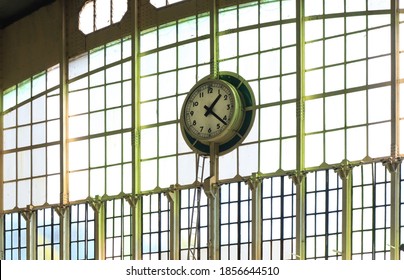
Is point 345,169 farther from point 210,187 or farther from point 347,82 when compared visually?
point 210,187

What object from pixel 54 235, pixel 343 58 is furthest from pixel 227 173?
pixel 54 235

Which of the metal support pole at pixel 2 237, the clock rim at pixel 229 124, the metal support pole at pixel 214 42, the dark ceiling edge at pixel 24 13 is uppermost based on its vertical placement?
the dark ceiling edge at pixel 24 13

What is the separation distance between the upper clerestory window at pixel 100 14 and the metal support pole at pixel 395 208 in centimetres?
1069

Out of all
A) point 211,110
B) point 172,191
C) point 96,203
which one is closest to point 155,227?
point 172,191

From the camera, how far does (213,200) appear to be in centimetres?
3844

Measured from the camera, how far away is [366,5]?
117 feet

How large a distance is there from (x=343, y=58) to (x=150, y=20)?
22.5ft

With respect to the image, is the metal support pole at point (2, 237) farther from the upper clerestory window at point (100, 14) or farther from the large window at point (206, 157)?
the upper clerestory window at point (100, 14)

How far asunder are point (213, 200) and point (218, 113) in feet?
7.46

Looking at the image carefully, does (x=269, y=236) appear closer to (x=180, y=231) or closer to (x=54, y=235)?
(x=180, y=231)

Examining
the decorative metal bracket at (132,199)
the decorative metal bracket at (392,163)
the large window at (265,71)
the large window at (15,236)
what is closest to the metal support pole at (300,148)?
the large window at (265,71)

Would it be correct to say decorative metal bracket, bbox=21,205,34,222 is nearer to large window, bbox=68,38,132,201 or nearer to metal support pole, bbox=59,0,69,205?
metal support pole, bbox=59,0,69,205

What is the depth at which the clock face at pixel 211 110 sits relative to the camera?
38188 mm

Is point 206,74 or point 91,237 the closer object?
point 206,74
